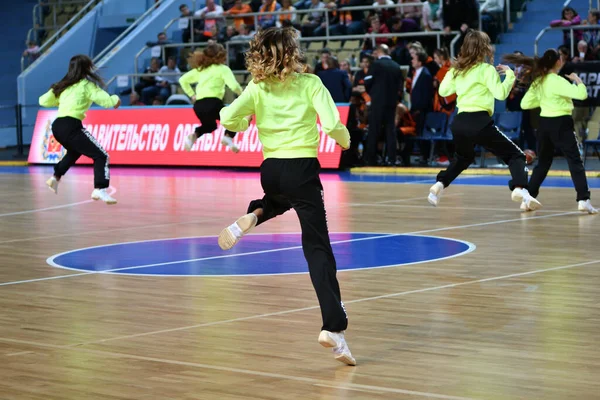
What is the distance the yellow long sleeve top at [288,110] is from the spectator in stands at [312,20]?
780 inches

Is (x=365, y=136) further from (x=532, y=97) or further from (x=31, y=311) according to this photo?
(x=31, y=311)

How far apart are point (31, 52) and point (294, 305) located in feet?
86.2

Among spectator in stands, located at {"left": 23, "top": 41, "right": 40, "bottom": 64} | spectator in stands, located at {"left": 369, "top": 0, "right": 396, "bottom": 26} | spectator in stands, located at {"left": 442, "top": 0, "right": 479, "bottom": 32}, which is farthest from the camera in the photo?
Answer: spectator in stands, located at {"left": 23, "top": 41, "right": 40, "bottom": 64}

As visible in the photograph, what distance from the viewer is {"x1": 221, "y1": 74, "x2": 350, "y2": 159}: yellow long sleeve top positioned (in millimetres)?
6727

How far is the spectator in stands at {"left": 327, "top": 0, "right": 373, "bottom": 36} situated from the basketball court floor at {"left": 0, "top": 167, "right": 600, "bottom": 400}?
10473 mm

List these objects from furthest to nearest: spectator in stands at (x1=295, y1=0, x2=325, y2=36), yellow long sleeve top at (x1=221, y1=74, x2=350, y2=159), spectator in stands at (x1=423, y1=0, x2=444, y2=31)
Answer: spectator in stands at (x1=295, y1=0, x2=325, y2=36) < spectator in stands at (x1=423, y1=0, x2=444, y2=31) < yellow long sleeve top at (x1=221, y1=74, x2=350, y2=159)

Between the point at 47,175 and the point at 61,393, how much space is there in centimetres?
1801

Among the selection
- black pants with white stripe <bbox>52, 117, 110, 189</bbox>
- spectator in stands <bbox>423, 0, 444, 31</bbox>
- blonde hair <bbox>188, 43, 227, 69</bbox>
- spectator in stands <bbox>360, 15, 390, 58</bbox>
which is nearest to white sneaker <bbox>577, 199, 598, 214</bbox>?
black pants with white stripe <bbox>52, 117, 110, 189</bbox>

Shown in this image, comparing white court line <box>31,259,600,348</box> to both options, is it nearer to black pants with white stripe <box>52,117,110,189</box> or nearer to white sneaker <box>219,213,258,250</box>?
white sneaker <box>219,213,258,250</box>

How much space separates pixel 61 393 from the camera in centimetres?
588

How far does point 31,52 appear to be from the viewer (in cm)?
3303

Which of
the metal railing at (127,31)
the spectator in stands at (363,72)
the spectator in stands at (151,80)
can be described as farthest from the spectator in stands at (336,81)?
the metal railing at (127,31)

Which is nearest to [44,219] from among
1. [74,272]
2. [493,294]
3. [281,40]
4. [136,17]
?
[74,272]

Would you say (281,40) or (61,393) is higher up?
(281,40)
